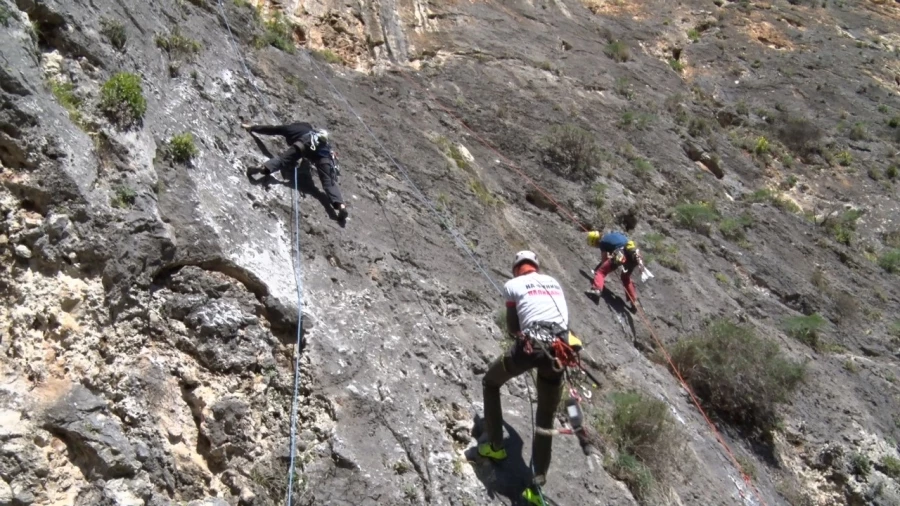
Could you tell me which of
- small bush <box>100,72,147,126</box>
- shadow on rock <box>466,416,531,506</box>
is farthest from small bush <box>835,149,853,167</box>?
small bush <box>100,72,147,126</box>

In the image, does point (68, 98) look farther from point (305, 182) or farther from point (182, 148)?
point (305, 182)

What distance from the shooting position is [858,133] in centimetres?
2048

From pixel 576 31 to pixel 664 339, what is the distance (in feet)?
40.0

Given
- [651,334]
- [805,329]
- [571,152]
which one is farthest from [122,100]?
[805,329]

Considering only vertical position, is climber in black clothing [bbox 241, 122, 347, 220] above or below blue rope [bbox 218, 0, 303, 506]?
above

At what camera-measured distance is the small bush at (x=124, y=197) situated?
17.9ft

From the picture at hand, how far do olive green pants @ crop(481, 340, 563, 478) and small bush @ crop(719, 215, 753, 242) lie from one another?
9594mm

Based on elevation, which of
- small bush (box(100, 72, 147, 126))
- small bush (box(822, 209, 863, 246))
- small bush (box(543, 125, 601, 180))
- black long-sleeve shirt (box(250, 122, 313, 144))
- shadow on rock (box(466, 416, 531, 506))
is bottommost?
small bush (box(822, 209, 863, 246))

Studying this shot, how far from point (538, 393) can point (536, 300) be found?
0.75 meters

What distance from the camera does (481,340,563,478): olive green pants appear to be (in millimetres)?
5441

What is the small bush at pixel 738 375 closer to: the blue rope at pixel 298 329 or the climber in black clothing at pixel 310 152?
the climber in black clothing at pixel 310 152

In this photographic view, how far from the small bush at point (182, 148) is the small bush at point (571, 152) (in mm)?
7783

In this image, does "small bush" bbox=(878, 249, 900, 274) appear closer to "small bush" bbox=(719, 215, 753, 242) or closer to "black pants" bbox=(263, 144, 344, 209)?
"small bush" bbox=(719, 215, 753, 242)

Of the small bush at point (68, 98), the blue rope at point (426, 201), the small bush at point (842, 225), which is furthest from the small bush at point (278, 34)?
the small bush at point (842, 225)
